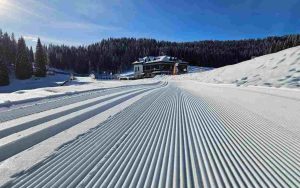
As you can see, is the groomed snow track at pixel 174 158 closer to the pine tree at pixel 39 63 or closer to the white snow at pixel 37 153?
the white snow at pixel 37 153

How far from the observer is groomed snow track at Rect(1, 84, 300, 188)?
4.15 metres

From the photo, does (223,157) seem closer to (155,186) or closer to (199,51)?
(155,186)

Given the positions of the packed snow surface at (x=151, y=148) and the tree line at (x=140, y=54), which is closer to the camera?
the packed snow surface at (x=151, y=148)

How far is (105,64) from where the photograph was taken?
486 feet

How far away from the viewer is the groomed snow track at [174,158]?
4152 millimetres

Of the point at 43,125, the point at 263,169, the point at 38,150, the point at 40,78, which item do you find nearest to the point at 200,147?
the point at 263,169

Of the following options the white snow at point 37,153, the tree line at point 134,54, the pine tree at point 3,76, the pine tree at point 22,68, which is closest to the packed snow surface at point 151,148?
the white snow at point 37,153

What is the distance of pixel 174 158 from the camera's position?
17.0ft

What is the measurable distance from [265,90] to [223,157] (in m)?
8.85

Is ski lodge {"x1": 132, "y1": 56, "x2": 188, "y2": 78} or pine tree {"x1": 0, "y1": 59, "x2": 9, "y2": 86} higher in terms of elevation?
ski lodge {"x1": 132, "y1": 56, "x2": 188, "y2": 78}

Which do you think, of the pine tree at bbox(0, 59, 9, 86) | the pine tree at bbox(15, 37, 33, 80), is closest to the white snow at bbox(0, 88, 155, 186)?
the pine tree at bbox(0, 59, 9, 86)

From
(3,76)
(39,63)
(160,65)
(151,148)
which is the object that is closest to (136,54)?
(160,65)

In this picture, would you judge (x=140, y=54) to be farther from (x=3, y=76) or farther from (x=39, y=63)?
(x=3, y=76)

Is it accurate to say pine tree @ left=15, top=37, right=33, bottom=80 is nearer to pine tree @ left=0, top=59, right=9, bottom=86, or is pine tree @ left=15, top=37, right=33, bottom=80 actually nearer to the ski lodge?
pine tree @ left=0, top=59, right=9, bottom=86
